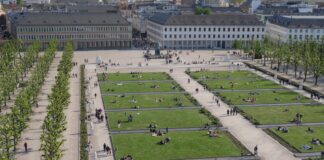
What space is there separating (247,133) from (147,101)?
25395 millimetres

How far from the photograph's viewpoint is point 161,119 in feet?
249

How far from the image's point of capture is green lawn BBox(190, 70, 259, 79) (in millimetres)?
116169

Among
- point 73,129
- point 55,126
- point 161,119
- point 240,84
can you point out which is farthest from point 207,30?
point 55,126

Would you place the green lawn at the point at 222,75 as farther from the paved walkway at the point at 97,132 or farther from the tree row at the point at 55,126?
the tree row at the point at 55,126

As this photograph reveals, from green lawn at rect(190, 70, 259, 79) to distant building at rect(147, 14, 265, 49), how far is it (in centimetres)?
5388

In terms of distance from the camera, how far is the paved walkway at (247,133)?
61312 millimetres

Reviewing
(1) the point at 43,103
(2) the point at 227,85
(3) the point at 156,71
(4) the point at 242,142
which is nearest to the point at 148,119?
(4) the point at 242,142

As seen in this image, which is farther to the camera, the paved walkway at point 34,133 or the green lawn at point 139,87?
the green lawn at point 139,87

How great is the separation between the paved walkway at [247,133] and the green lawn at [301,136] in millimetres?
1787

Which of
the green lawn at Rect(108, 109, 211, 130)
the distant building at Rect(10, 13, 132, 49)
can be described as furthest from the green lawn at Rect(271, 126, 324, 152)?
the distant building at Rect(10, 13, 132, 49)

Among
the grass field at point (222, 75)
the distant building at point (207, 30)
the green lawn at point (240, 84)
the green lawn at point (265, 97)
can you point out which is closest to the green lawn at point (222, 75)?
the grass field at point (222, 75)

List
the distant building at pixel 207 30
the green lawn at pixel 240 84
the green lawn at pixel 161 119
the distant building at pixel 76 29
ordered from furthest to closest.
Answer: the distant building at pixel 207 30, the distant building at pixel 76 29, the green lawn at pixel 240 84, the green lawn at pixel 161 119

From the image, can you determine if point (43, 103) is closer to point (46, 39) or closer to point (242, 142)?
point (242, 142)

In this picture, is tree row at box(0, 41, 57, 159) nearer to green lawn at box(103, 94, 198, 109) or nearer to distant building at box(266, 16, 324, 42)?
green lawn at box(103, 94, 198, 109)
